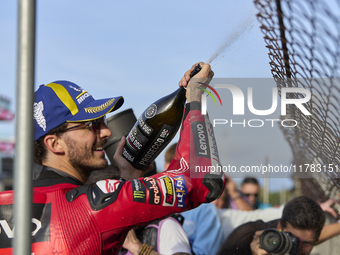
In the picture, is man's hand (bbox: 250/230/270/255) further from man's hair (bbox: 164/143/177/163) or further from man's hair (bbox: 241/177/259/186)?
man's hair (bbox: 241/177/259/186)

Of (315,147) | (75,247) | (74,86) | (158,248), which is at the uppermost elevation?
(74,86)

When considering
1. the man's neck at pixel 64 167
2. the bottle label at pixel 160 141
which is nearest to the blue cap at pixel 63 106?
the man's neck at pixel 64 167

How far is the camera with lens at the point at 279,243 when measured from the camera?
1.88 meters

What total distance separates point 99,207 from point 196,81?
2.06ft

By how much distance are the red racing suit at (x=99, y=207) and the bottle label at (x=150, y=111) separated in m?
0.41

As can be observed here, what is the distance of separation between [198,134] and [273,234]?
0.90 metres

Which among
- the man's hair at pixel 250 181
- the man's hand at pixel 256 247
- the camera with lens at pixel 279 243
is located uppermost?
the man's hair at pixel 250 181

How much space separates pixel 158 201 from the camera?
4.04 ft

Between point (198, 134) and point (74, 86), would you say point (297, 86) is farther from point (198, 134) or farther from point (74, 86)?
point (74, 86)

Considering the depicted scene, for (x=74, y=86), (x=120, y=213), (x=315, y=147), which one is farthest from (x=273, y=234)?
(x=74, y=86)

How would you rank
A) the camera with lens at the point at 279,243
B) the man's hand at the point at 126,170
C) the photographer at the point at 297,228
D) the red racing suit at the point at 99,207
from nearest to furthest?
the red racing suit at the point at 99,207 → the man's hand at the point at 126,170 → the camera with lens at the point at 279,243 → the photographer at the point at 297,228

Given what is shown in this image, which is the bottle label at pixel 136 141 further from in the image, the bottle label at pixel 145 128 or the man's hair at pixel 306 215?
the man's hair at pixel 306 215

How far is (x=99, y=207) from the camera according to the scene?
121cm

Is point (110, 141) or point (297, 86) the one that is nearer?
point (297, 86)
